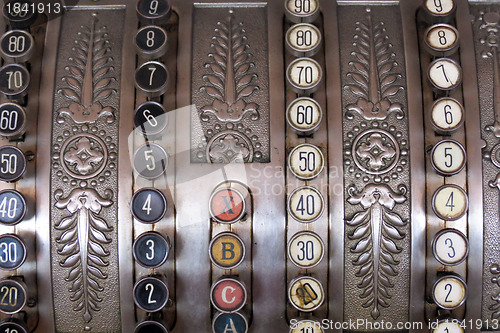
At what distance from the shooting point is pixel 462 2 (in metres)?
2.10

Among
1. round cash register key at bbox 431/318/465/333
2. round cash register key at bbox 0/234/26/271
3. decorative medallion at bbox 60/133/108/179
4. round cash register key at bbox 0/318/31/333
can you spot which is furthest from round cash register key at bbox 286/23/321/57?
round cash register key at bbox 0/318/31/333

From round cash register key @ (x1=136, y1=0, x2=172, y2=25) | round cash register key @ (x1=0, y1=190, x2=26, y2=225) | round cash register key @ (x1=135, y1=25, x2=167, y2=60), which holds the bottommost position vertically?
round cash register key @ (x1=0, y1=190, x2=26, y2=225)

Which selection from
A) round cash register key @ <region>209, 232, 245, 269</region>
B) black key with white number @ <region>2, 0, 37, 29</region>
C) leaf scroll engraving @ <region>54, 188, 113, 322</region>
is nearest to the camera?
round cash register key @ <region>209, 232, 245, 269</region>

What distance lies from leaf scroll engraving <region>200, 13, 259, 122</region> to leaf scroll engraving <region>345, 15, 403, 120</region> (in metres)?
0.38

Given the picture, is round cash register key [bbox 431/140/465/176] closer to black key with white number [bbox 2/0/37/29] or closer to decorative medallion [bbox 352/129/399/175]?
decorative medallion [bbox 352/129/399/175]

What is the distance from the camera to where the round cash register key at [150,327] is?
1.81 m

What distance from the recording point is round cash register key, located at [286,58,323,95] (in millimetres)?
1877

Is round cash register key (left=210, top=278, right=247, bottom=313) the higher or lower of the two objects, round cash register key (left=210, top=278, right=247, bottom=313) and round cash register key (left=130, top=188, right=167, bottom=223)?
the lower

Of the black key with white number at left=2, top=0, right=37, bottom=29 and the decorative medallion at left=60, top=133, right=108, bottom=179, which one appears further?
the black key with white number at left=2, top=0, right=37, bottom=29

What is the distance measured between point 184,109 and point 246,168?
32cm

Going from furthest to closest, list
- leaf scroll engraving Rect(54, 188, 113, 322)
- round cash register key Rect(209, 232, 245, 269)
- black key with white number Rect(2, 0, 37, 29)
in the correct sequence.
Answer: black key with white number Rect(2, 0, 37, 29) → leaf scroll engraving Rect(54, 188, 113, 322) → round cash register key Rect(209, 232, 245, 269)

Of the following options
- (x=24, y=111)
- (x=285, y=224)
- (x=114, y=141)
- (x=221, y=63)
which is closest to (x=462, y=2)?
(x=221, y=63)

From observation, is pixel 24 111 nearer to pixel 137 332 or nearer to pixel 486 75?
pixel 137 332

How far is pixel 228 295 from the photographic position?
5.93ft
